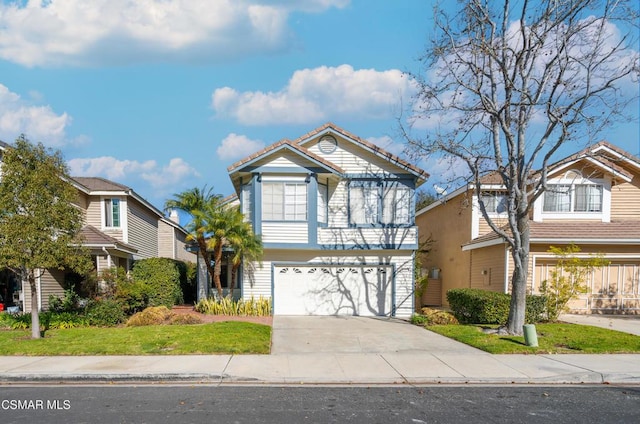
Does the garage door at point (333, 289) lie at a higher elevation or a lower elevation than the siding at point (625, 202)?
lower

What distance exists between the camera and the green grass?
403 inches

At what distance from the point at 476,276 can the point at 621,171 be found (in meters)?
7.28

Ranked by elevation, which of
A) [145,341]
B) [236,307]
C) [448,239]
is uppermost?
[448,239]

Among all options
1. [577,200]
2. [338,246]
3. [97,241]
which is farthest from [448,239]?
[97,241]

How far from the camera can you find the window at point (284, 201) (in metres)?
17.4

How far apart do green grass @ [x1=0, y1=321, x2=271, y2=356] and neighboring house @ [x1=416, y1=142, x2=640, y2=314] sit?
336 inches

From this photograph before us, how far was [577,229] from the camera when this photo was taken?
18.1 meters

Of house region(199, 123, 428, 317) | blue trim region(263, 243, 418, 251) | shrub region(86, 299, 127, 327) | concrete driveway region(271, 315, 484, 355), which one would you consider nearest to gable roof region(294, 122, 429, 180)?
house region(199, 123, 428, 317)

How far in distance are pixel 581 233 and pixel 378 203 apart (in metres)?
7.79

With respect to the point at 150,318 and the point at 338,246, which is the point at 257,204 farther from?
the point at 150,318

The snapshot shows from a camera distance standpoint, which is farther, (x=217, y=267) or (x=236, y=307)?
(x=217, y=267)

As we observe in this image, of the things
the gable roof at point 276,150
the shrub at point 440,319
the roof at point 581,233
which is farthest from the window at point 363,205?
the roof at point 581,233

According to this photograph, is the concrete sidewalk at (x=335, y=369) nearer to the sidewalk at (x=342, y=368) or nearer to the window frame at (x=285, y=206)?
the sidewalk at (x=342, y=368)

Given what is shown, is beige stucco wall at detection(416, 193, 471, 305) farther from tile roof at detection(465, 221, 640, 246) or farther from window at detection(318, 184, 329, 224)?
window at detection(318, 184, 329, 224)
